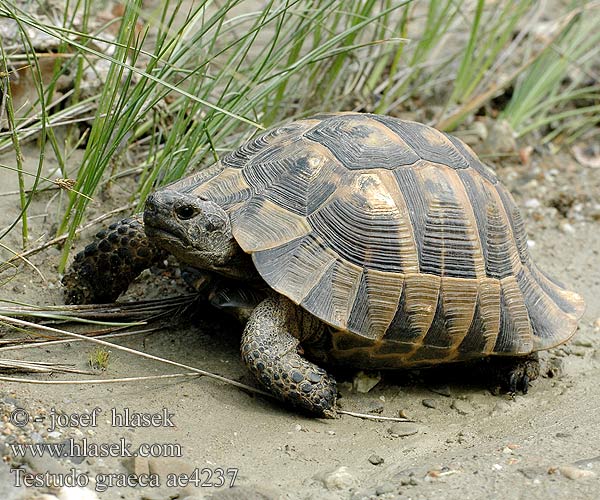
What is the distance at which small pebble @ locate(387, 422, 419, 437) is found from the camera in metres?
3.06

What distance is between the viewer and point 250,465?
264 centimetres

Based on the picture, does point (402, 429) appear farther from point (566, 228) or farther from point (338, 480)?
point (566, 228)

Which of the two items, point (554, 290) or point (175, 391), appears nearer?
point (175, 391)

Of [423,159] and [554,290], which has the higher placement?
[423,159]

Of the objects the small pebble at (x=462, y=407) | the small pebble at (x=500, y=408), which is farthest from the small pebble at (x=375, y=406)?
the small pebble at (x=500, y=408)

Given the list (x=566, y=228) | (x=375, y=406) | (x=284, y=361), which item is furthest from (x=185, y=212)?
(x=566, y=228)

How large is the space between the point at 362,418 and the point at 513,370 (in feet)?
2.58

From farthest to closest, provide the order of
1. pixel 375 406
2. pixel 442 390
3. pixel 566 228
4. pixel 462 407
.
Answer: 1. pixel 566 228
2. pixel 442 390
3. pixel 462 407
4. pixel 375 406

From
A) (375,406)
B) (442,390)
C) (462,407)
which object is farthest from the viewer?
(442,390)

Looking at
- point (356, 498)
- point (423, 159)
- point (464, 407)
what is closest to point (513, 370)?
point (464, 407)

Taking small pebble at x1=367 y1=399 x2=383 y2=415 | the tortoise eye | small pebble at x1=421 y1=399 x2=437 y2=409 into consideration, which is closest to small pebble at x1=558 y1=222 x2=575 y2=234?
small pebble at x1=421 y1=399 x2=437 y2=409

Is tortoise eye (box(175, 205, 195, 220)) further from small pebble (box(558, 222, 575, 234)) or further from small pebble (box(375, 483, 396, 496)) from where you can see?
small pebble (box(558, 222, 575, 234))

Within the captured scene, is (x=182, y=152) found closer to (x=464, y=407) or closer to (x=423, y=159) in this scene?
(x=423, y=159)

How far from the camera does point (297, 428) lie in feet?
9.75
